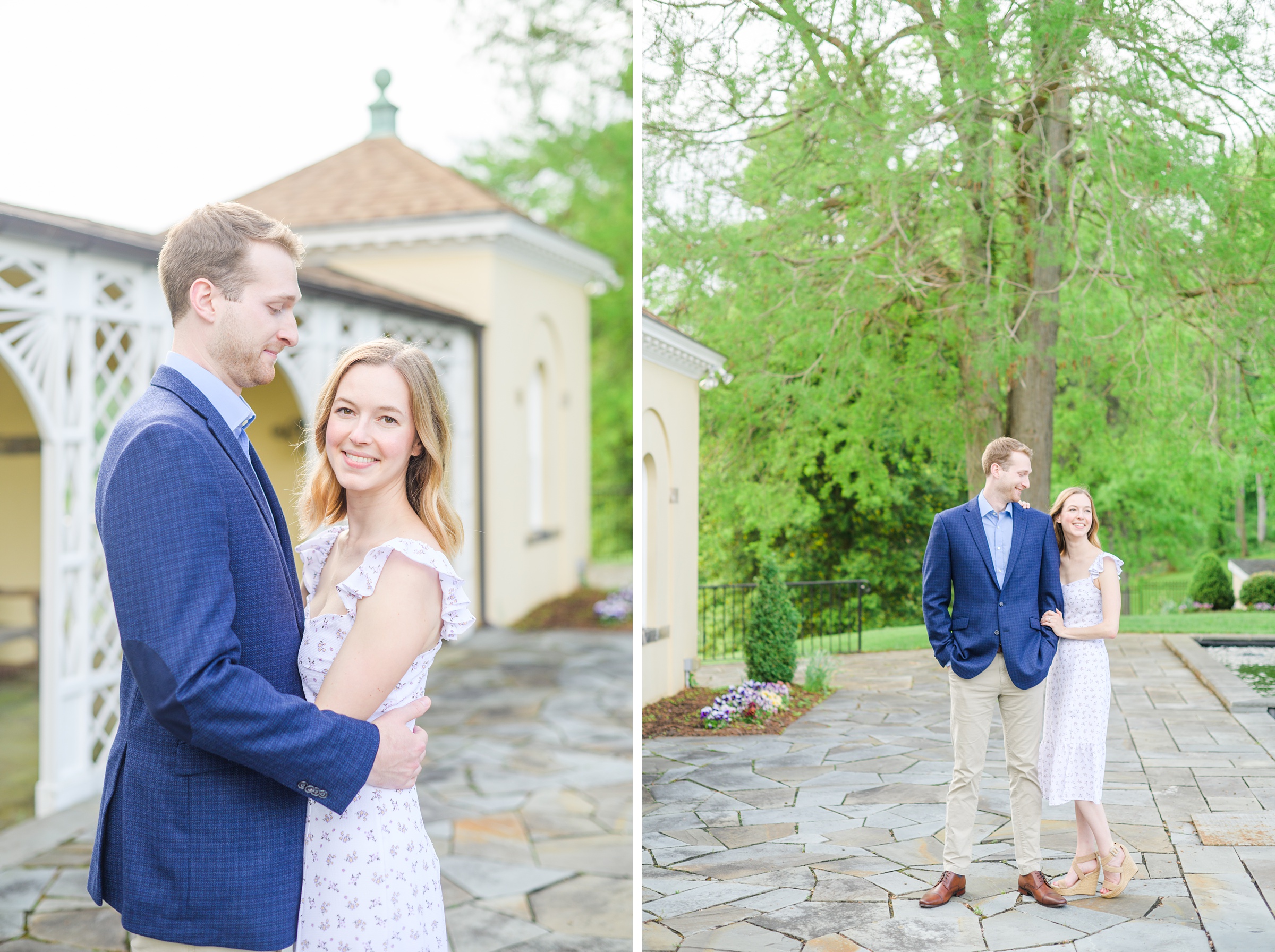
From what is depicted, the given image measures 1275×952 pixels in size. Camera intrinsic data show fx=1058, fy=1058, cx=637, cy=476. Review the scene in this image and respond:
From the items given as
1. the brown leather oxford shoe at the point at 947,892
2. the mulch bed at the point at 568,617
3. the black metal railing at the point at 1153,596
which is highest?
the black metal railing at the point at 1153,596

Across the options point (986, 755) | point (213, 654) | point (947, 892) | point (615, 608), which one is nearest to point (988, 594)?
point (986, 755)

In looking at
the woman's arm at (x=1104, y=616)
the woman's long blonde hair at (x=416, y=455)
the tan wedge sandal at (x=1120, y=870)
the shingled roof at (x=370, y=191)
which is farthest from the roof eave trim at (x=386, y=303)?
the tan wedge sandal at (x=1120, y=870)

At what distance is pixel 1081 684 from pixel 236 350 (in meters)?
2.18

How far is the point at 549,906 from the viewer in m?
4.74

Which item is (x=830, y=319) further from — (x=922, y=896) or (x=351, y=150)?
(x=351, y=150)

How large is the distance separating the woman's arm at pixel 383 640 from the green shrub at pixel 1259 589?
2.15 meters

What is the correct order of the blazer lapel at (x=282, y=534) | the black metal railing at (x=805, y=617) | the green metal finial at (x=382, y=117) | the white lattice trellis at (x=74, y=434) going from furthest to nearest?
the green metal finial at (x=382, y=117) < the white lattice trellis at (x=74, y=434) < the black metal railing at (x=805, y=617) < the blazer lapel at (x=282, y=534)

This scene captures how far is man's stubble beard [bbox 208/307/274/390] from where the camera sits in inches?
82.3

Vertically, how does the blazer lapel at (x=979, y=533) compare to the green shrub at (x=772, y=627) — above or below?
above

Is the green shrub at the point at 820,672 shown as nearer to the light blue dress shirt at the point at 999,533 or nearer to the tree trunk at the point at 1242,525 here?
the light blue dress shirt at the point at 999,533

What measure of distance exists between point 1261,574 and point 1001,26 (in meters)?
1.61

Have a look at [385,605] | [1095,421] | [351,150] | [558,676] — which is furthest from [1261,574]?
[351,150]

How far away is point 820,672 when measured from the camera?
3062mm

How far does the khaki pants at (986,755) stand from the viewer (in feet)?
8.95
